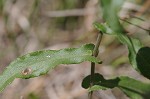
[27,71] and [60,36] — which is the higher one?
[60,36]

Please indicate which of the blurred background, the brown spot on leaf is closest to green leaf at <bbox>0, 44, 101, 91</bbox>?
the brown spot on leaf

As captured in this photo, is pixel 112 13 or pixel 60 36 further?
pixel 60 36

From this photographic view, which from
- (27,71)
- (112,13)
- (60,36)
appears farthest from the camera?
(60,36)

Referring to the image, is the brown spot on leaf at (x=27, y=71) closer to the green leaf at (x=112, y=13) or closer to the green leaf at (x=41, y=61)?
the green leaf at (x=41, y=61)

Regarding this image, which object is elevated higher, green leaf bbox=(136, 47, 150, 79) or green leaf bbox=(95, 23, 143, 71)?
green leaf bbox=(95, 23, 143, 71)

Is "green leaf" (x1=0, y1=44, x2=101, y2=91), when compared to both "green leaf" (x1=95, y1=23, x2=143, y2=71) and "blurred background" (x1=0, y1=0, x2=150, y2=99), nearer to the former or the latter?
"green leaf" (x1=95, y1=23, x2=143, y2=71)

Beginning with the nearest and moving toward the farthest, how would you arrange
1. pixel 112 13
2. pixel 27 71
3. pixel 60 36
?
pixel 27 71 → pixel 112 13 → pixel 60 36

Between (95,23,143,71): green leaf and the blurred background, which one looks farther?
the blurred background

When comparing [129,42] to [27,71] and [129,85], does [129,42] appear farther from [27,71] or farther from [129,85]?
[27,71]

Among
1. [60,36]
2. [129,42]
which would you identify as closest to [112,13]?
[129,42]
